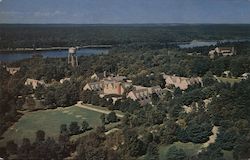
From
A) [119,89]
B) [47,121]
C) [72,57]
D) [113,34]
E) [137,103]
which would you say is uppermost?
[113,34]

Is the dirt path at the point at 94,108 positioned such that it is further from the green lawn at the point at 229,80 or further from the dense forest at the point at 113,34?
the green lawn at the point at 229,80

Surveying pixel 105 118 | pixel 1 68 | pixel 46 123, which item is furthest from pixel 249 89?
pixel 1 68

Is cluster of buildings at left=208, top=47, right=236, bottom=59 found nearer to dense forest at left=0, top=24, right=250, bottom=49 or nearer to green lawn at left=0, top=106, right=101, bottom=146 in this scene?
dense forest at left=0, top=24, right=250, bottom=49

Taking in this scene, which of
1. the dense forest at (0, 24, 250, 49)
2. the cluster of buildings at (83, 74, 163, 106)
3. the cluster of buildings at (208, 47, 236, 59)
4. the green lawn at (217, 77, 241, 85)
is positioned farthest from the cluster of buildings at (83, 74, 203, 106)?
the cluster of buildings at (208, 47, 236, 59)

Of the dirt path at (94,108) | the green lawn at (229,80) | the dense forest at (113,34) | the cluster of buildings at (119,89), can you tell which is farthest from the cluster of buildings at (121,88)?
the green lawn at (229,80)

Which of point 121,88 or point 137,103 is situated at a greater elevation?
point 121,88

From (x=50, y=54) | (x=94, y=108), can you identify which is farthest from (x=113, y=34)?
(x=94, y=108)

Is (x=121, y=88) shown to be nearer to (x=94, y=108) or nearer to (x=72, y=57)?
(x=94, y=108)

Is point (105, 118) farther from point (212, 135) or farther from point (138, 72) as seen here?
point (212, 135)
